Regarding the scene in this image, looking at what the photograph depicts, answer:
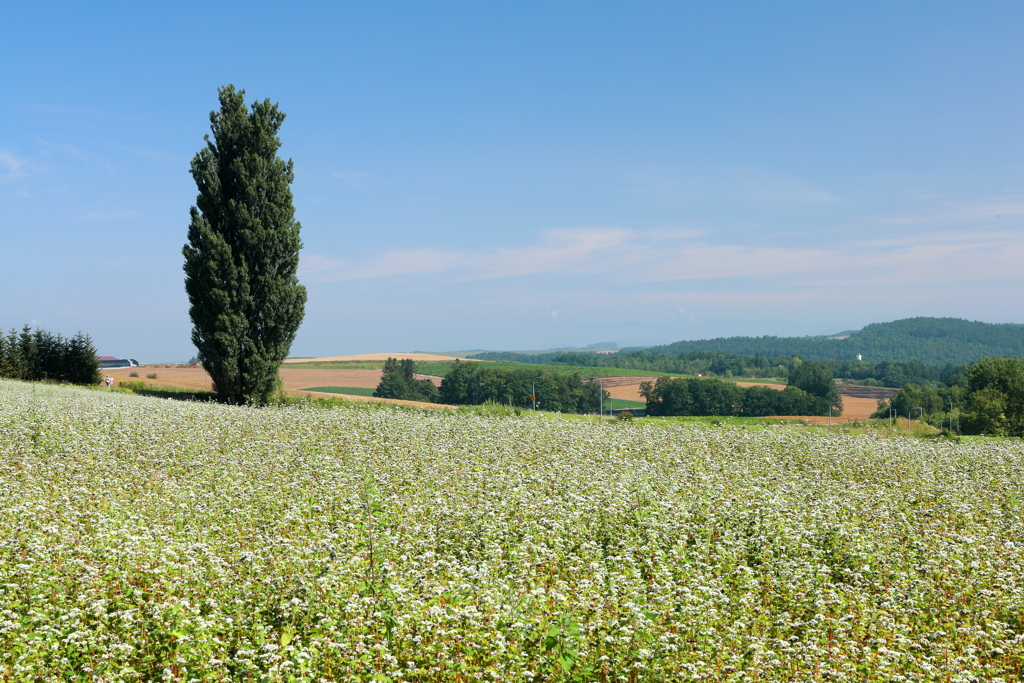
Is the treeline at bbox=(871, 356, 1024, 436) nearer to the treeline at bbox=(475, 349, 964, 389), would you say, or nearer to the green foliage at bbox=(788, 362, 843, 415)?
the green foliage at bbox=(788, 362, 843, 415)

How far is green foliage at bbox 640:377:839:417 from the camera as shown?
9500 centimetres

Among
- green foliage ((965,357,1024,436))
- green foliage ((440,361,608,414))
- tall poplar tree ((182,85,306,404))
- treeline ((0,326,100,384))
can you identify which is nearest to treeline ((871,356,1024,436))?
green foliage ((965,357,1024,436))

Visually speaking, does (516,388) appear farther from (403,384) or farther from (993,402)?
(993,402)

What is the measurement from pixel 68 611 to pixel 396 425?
13.2m

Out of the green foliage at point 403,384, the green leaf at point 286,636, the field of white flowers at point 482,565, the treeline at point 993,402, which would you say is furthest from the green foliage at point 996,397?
the green leaf at point 286,636

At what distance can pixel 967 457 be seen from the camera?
18.2m

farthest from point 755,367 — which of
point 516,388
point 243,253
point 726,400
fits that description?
point 243,253

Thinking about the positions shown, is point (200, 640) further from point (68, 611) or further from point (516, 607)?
point (516, 607)

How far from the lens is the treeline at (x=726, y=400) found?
312ft

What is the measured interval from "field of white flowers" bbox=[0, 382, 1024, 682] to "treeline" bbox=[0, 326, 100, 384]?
27.1 meters

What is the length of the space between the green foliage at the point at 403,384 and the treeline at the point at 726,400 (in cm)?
3284

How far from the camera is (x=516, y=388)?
94.3m

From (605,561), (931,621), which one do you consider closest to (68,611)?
(605,561)

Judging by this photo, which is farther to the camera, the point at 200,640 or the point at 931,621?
the point at 931,621
